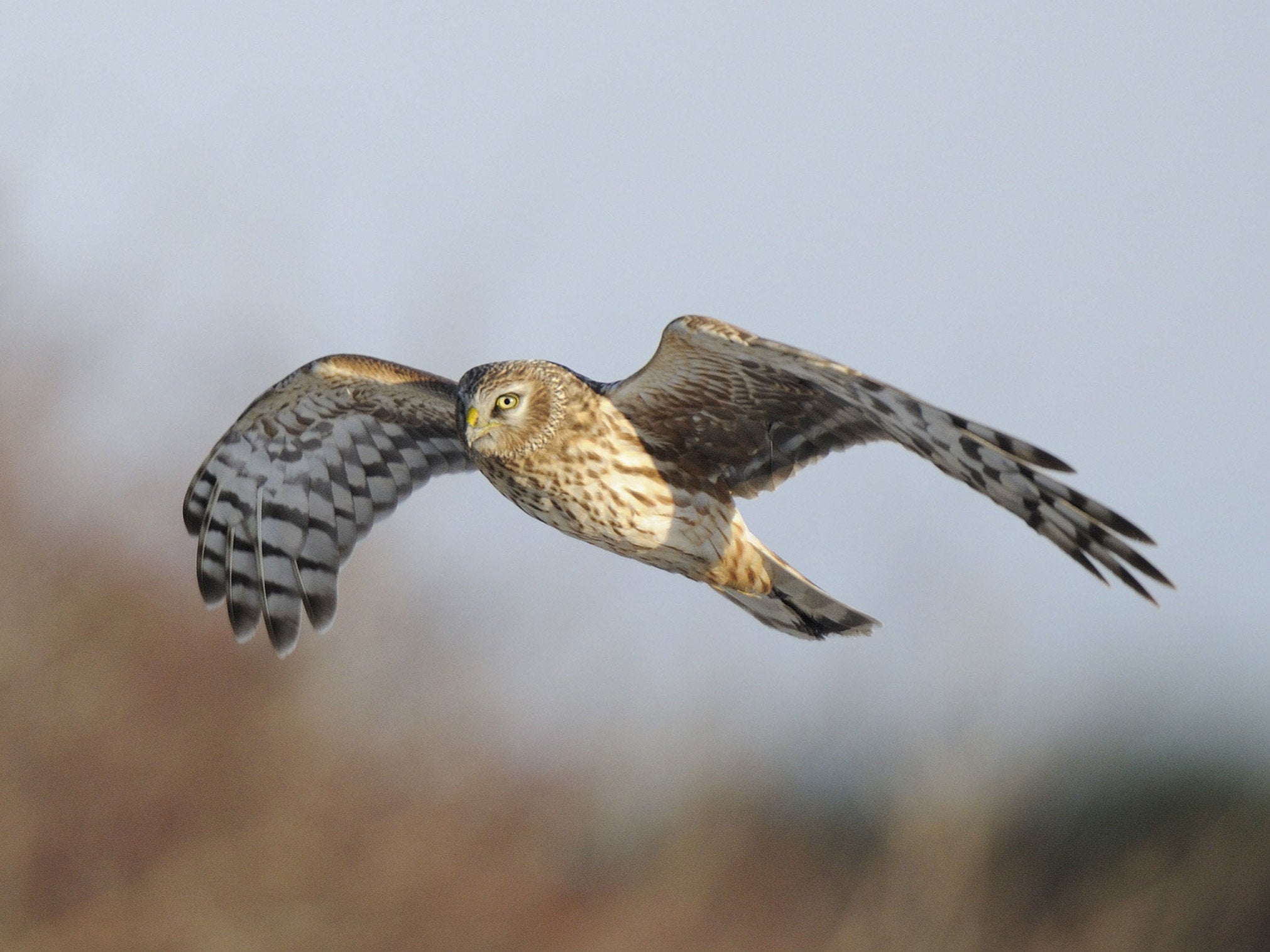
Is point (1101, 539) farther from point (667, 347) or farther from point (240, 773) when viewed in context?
point (240, 773)

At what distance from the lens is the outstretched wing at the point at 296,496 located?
6121 millimetres

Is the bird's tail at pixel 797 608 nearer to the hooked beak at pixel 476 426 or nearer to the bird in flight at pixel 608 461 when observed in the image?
the bird in flight at pixel 608 461

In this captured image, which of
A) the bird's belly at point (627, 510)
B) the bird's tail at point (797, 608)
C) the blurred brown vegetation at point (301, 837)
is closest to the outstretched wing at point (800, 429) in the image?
the bird's belly at point (627, 510)

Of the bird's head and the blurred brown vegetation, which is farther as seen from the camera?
the blurred brown vegetation

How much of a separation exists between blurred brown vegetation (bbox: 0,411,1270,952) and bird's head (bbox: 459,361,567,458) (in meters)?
4.41

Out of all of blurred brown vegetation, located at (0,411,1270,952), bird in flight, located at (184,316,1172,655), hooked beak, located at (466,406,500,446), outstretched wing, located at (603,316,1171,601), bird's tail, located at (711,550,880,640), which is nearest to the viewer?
outstretched wing, located at (603,316,1171,601)

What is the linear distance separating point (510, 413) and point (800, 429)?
40.8 inches

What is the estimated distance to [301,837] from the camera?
391 inches

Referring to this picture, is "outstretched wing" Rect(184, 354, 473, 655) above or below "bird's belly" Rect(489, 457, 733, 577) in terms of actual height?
below

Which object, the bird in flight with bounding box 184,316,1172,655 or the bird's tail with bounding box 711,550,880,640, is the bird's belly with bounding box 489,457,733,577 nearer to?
the bird in flight with bounding box 184,316,1172,655

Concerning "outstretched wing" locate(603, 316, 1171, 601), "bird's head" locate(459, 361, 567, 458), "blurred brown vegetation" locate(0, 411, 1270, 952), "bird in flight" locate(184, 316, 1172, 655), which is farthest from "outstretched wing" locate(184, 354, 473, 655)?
"blurred brown vegetation" locate(0, 411, 1270, 952)

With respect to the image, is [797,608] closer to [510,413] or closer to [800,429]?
[800,429]

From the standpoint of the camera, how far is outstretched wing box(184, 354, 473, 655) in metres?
6.12

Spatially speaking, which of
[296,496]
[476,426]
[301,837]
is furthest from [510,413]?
[301,837]
